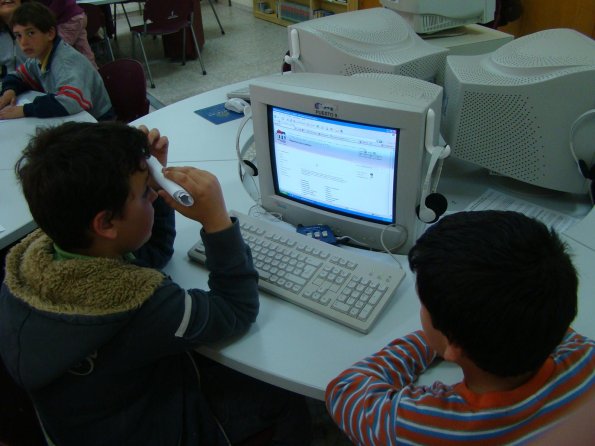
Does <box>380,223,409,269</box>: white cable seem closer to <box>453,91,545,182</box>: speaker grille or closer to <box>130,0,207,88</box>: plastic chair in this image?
<box>453,91,545,182</box>: speaker grille

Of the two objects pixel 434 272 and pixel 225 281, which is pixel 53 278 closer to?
pixel 225 281

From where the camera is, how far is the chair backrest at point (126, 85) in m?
2.29

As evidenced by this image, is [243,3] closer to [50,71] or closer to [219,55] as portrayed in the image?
[219,55]

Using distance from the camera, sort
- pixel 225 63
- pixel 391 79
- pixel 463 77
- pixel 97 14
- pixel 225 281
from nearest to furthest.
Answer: pixel 225 281
pixel 391 79
pixel 463 77
pixel 97 14
pixel 225 63

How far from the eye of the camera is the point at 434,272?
646 mm

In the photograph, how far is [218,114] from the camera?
1864 mm

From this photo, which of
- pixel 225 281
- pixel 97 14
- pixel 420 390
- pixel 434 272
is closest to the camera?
pixel 434 272

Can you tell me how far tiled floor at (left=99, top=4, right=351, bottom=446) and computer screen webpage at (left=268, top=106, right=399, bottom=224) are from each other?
10.1 feet

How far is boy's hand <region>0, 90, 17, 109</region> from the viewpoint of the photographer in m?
2.13

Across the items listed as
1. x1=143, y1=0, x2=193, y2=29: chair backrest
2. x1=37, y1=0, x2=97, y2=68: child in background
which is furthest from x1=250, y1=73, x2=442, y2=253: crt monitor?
x1=143, y1=0, x2=193, y2=29: chair backrest

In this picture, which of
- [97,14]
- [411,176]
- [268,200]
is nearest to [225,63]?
[97,14]

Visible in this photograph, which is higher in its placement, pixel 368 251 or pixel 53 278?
pixel 53 278

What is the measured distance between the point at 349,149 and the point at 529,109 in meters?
0.45

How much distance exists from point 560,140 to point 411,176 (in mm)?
429
